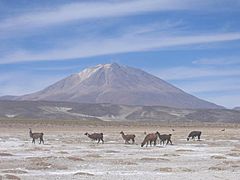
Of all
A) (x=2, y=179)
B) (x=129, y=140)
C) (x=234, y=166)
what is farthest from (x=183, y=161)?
(x=129, y=140)

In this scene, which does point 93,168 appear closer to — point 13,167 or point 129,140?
point 13,167

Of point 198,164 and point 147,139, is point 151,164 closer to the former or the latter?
point 198,164

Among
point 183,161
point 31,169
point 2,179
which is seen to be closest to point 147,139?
point 183,161

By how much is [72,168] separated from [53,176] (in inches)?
142

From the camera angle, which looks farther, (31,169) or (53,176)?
(31,169)

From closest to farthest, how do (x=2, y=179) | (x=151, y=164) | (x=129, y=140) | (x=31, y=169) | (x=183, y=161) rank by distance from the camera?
1. (x=2, y=179)
2. (x=31, y=169)
3. (x=151, y=164)
4. (x=183, y=161)
5. (x=129, y=140)

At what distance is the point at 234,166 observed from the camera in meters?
28.2

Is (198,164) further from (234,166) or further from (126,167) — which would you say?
(126,167)

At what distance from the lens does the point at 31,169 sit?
85.1ft

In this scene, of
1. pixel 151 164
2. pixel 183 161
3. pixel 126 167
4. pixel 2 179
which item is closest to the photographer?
pixel 2 179

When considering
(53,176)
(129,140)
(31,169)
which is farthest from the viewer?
(129,140)

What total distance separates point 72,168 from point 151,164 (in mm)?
4678

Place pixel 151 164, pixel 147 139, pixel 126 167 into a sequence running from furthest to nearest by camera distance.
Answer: pixel 147 139, pixel 151 164, pixel 126 167

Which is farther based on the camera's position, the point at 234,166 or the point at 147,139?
the point at 147,139
